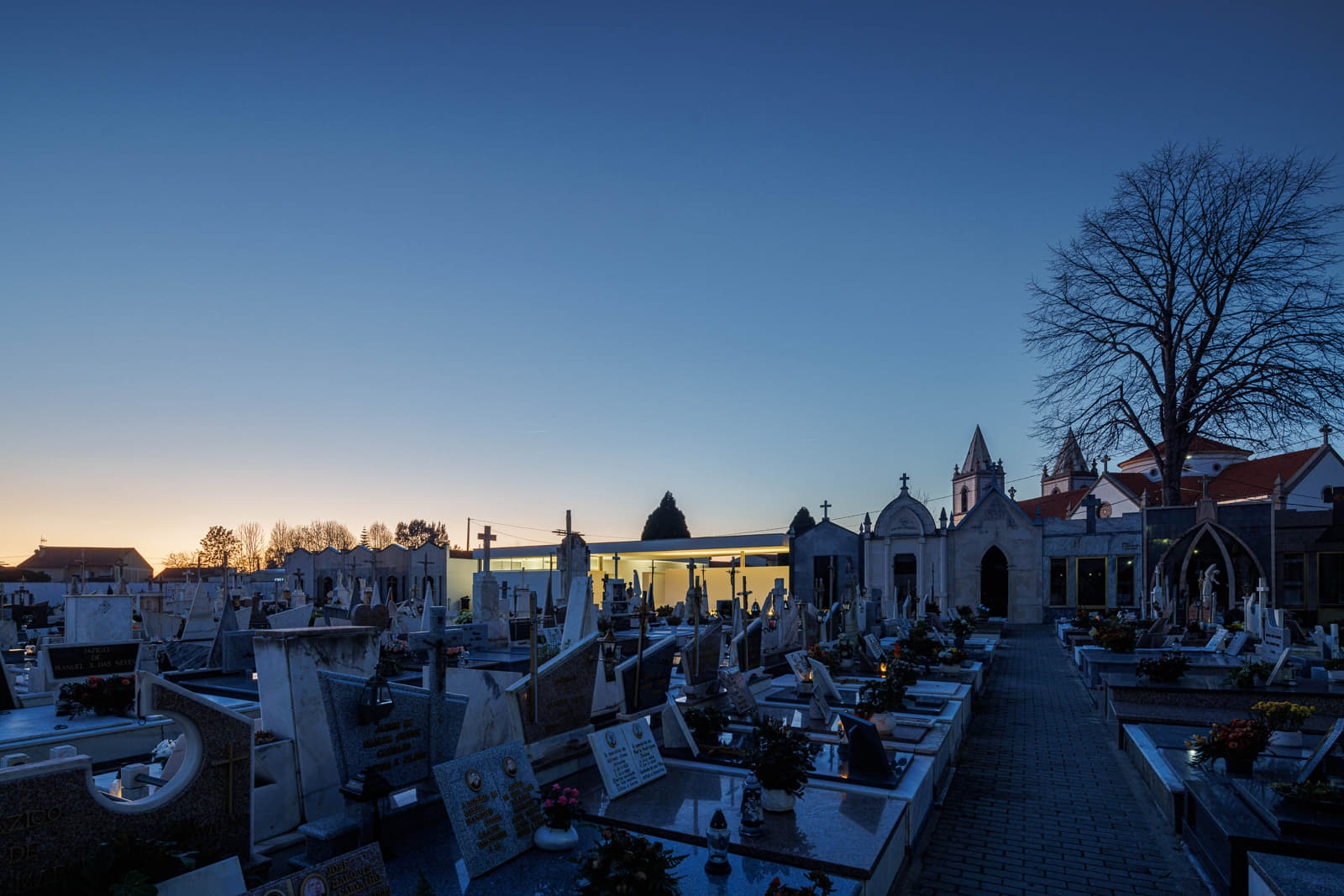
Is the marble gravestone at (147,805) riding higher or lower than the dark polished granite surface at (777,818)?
higher

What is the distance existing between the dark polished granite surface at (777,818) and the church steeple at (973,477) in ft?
180

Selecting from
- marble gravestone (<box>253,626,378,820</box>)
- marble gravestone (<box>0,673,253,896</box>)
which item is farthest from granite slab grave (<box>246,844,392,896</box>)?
marble gravestone (<box>253,626,378,820</box>)

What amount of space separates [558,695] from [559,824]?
94.3 inches

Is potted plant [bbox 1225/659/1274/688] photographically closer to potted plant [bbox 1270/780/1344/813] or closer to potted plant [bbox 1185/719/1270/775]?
potted plant [bbox 1185/719/1270/775]

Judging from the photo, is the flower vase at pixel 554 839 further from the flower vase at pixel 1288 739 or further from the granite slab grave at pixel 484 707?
the flower vase at pixel 1288 739

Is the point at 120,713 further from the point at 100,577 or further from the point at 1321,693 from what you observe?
the point at 100,577

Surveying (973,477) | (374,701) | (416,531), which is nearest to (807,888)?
(374,701)

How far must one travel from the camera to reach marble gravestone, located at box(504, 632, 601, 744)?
8.00 m

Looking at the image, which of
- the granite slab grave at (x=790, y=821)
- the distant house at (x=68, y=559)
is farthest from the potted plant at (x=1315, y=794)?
the distant house at (x=68, y=559)

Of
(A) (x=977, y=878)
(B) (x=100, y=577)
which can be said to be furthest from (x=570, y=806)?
(B) (x=100, y=577)

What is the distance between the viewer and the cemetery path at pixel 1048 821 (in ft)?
21.6

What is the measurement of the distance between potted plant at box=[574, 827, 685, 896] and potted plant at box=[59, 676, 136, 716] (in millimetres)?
7960

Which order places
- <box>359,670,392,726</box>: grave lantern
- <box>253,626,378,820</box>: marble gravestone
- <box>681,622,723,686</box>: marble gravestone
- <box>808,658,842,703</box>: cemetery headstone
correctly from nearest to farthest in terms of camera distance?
<box>359,670,392,726</box>: grave lantern
<box>253,626,378,820</box>: marble gravestone
<box>808,658,842,703</box>: cemetery headstone
<box>681,622,723,686</box>: marble gravestone

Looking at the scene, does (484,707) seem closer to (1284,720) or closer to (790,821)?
(790,821)
